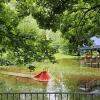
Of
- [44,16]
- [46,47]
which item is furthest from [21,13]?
[46,47]

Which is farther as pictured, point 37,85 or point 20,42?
point 37,85

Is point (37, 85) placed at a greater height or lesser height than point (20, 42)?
lesser

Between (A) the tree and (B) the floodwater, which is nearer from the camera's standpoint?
(A) the tree

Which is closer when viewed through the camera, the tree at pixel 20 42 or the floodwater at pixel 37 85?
the tree at pixel 20 42

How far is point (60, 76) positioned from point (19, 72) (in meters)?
3.99

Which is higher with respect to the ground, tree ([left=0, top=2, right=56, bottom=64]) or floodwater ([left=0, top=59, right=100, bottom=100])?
tree ([left=0, top=2, right=56, bottom=64])

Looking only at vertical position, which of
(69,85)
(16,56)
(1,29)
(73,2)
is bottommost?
(69,85)

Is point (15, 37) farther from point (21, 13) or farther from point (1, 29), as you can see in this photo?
point (21, 13)

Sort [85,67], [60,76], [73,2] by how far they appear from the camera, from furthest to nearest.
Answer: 1. [85,67]
2. [60,76]
3. [73,2]

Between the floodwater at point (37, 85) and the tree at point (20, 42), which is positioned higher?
the tree at point (20, 42)

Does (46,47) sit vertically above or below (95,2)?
below

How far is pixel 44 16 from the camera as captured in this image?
18516mm

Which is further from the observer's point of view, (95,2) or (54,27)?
(95,2)

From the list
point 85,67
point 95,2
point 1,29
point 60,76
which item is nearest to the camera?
point 1,29
